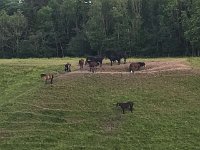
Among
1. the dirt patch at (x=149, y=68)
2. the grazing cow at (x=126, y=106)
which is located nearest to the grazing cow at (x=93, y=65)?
the dirt patch at (x=149, y=68)

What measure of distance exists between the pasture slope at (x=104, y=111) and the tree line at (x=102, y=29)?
1973cm

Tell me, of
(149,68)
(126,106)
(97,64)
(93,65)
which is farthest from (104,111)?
(149,68)

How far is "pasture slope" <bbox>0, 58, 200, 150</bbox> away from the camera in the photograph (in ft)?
97.8

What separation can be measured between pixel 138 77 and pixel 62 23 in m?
34.7

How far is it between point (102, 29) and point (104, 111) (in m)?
31.1

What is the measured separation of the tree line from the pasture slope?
64.7ft

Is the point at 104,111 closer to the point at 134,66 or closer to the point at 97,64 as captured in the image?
the point at 134,66

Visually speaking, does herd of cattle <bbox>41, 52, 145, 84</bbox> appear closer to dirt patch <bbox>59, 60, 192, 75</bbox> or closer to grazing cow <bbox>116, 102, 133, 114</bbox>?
dirt patch <bbox>59, 60, 192, 75</bbox>

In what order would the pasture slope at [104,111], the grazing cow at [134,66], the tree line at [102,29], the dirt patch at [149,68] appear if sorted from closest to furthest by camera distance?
the pasture slope at [104,111] → the grazing cow at [134,66] → the dirt patch at [149,68] → the tree line at [102,29]

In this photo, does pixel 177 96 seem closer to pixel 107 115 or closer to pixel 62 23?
pixel 107 115

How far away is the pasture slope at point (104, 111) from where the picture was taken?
97.8ft

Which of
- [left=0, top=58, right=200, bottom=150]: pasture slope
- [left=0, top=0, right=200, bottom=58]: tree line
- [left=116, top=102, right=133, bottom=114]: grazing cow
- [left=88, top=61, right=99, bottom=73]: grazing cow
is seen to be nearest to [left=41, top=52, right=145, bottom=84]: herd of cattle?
[left=88, top=61, right=99, bottom=73]: grazing cow

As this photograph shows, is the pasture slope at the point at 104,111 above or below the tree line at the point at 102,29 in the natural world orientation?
below

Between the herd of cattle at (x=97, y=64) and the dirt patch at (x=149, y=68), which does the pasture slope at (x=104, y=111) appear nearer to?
the dirt patch at (x=149, y=68)
